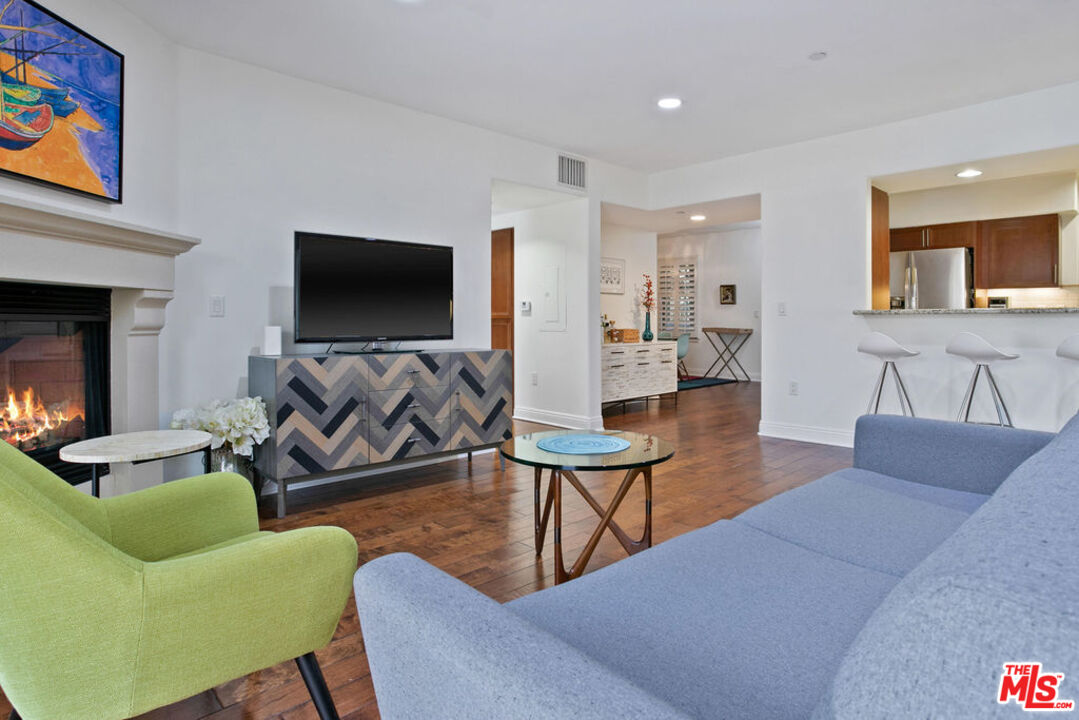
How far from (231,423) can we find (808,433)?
14.4 feet

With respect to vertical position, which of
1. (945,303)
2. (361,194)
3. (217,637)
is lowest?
(217,637)

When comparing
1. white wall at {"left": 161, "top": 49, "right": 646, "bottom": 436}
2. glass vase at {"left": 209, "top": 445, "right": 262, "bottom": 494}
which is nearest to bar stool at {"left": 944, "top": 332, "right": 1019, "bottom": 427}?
white wall at {"left": 161, "top": 49, "right": 646, "bottom": 436}

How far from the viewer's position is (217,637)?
1192 mm

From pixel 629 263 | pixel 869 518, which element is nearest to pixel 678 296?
pixel 629 263

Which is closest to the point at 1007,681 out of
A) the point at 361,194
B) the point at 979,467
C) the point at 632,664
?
the point at 632,664

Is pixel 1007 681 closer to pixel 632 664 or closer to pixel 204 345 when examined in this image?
pixel 632 664

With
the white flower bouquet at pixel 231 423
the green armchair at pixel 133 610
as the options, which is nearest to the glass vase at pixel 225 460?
the white flower bouquet at pixel 231 423

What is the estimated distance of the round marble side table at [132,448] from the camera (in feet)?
7.07

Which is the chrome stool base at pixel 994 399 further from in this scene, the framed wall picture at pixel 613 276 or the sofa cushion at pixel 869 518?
the framed wall picture at pixel 613 276

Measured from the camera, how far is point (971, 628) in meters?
0.45

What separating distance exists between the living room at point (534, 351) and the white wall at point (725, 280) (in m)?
3.87

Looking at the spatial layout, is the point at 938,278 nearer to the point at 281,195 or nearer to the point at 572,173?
the point at 572,173

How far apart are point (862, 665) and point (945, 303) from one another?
7.01 m

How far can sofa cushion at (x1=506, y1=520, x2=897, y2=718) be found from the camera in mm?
957
